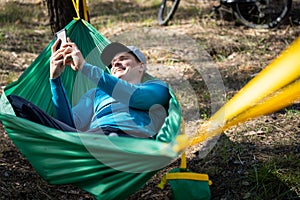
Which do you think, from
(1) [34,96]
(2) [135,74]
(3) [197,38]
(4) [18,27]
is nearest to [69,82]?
(1) [34,96]

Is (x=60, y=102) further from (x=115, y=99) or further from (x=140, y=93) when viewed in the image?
(x=140, y=93)

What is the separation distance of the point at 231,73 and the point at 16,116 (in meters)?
2.30

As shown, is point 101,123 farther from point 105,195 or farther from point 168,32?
point 168,32

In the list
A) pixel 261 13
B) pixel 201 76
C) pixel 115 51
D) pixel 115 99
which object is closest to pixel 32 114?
pixel 115 99

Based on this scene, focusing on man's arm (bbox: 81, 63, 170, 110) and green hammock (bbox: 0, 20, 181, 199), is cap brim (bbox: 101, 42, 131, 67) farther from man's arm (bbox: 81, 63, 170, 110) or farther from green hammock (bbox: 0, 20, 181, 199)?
green hammock (bbox: 0, 20, 181, 199)

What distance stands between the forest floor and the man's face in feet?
1.96

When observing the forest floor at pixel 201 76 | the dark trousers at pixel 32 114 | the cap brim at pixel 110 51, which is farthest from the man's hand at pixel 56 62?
the forest floor at pixel 201 76

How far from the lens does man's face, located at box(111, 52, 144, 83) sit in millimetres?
2643

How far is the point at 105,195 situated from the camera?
2.08m

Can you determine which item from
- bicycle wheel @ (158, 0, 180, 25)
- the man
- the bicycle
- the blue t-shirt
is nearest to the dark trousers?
the man

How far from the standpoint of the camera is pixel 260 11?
16.8 feet

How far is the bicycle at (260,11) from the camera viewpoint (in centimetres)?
495

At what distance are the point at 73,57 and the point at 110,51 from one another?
535 mm

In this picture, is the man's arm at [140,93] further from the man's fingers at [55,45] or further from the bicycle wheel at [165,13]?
the bicycle wheel at [165,13]
